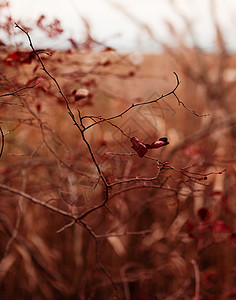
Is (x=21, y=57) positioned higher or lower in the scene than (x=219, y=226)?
higher

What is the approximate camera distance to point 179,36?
2.51m

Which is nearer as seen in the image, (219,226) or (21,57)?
(21,57)

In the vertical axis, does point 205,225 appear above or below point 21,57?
below

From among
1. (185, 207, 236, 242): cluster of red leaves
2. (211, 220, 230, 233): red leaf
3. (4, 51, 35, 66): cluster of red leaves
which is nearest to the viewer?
(4, 51, 35, 66): cluster of red leaves

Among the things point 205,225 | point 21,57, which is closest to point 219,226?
point 205,225

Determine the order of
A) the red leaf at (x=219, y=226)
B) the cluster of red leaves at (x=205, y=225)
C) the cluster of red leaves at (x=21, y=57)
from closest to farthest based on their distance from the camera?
the cluster of red leaves at (x=21, y=57), the cluster of red leaves at (x=205, y=225), the red leaf at (x=219, y=226)

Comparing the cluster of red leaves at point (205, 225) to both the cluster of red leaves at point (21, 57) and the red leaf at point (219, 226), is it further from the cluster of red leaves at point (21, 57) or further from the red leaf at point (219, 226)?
the cluster of red leaves at point (21, 57)


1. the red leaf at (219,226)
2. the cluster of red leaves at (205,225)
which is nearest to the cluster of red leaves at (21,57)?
the cluster of red leaves at (205,225)

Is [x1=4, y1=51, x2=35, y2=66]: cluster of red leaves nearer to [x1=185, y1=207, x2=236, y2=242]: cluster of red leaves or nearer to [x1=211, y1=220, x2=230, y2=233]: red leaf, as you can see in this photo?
[x1=185, y1=207, x2=236, y2=242]: cluster of red leaves

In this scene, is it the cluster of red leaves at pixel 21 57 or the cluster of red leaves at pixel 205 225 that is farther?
the cluster of red leaves at pixel 205 225

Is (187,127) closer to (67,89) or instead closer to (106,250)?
(106,250)

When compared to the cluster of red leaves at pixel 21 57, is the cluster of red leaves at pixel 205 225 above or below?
below

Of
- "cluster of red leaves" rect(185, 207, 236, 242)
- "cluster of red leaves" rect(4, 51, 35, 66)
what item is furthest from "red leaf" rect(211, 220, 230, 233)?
"cluster of red leaves" rect(4, 51, 35, 66)

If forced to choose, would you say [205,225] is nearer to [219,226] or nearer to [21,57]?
[219,226]
